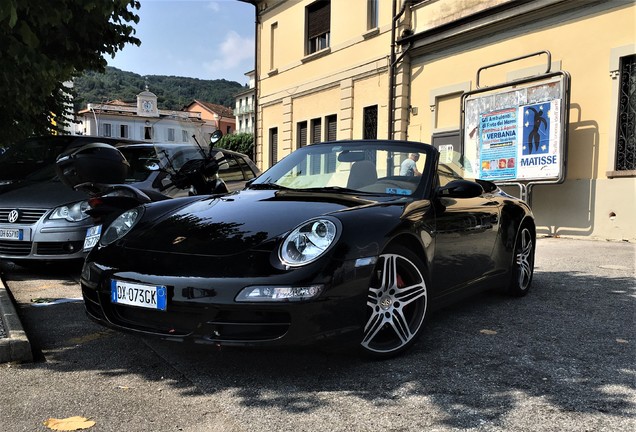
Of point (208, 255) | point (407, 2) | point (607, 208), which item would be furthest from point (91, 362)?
point (407, 2)

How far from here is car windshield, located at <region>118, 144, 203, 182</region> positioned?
18.8ft

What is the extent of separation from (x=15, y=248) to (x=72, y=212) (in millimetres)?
643

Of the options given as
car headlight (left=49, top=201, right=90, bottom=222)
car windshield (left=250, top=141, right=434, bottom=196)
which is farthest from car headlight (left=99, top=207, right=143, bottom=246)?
car headlight (left=49, top=201, right=90, bottom=222)

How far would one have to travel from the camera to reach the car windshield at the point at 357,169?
3.67 meters

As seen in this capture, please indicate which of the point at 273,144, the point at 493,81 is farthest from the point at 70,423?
the point at 273,144

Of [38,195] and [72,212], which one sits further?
[38,195]

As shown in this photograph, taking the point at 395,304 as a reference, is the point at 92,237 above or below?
above

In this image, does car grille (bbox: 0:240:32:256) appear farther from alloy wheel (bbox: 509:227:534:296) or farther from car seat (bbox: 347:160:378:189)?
alloy wheel (bbox: 509:227:534:296)

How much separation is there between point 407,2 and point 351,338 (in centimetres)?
1283

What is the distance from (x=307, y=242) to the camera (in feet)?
8.93

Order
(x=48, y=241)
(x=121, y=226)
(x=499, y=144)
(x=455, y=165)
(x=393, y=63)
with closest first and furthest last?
1. (x=121, y=226)
2. (x=455, y=165)
3. (x=48, y=241)
4. (x=499, y=144)
5. (x=393, y=63)

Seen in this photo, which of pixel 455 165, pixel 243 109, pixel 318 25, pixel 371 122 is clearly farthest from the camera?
pixel 243 109

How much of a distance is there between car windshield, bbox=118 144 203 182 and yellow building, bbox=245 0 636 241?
7.02 metres

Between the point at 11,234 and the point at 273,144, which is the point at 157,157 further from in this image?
the point at 273,144
